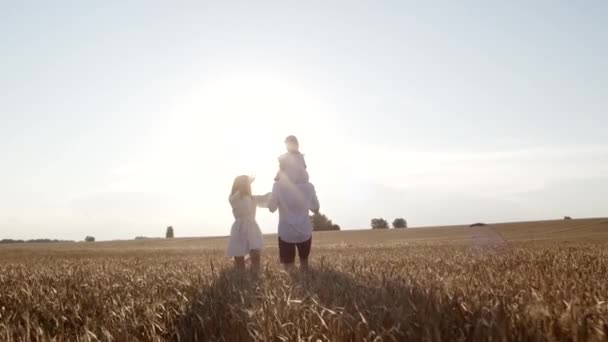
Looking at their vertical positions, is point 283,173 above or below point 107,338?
above

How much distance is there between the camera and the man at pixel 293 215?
9188mm

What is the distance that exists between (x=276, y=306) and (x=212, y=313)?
1.76ft

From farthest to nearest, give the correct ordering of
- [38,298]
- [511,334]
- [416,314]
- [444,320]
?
[38,298] < [416,314] < [444,320] < [511,334]

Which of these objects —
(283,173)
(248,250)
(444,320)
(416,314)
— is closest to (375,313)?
(416,314)

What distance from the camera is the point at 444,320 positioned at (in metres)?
3.00

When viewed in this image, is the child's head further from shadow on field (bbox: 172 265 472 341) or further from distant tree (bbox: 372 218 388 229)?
distant tree (bbox: 372 218 388 229)

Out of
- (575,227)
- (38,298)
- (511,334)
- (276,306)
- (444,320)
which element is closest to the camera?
(511,334)

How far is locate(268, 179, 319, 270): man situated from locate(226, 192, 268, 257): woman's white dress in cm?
113

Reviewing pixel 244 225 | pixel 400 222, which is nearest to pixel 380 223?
pixel 400 222

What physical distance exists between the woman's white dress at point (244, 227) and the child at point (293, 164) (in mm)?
1372

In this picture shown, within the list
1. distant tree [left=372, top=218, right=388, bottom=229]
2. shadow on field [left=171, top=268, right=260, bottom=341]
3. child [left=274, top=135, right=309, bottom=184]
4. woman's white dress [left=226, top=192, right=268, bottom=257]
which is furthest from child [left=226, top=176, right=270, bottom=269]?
distant tree [left=372, top=218, right=388, bottom=229]

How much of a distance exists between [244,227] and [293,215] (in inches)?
66.2

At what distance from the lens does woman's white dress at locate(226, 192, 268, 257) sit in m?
10.4

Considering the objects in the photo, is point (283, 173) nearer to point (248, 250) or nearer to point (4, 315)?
point (248, 250)
